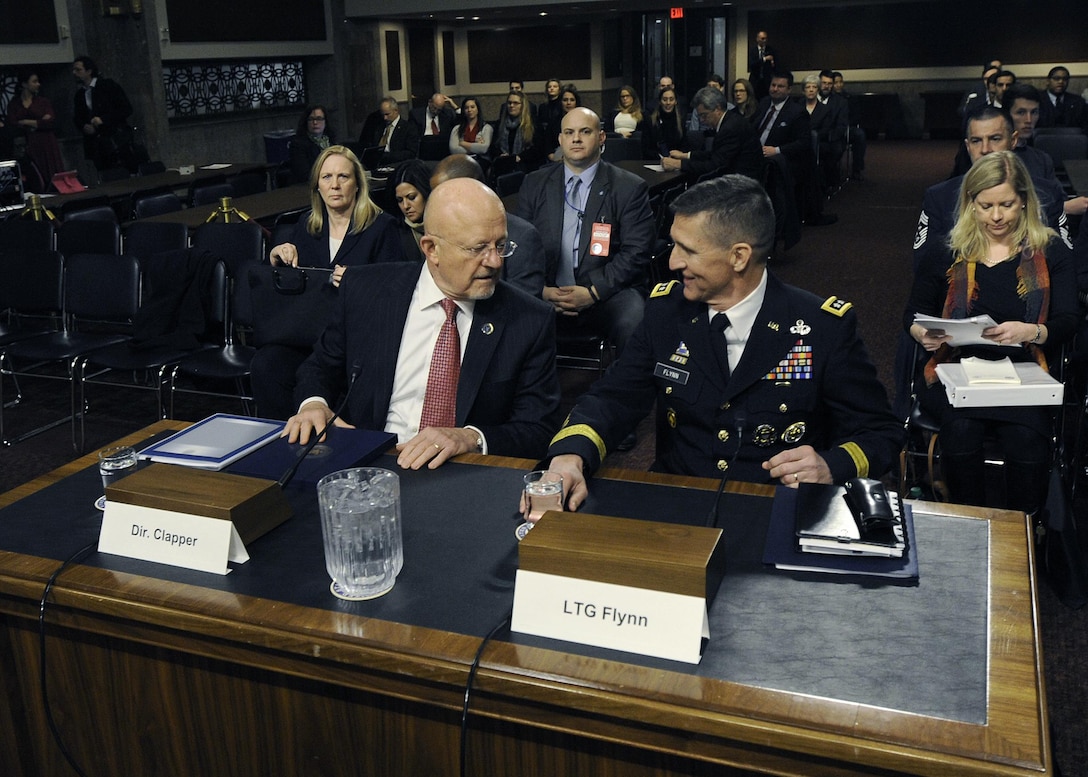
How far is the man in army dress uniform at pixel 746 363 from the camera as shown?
7.66ft

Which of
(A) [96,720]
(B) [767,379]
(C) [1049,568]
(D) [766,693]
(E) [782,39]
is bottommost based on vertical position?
(C) [1049,568]

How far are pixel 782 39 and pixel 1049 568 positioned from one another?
1844 cm

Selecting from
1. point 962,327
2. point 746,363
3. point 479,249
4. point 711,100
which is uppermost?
point 711,100

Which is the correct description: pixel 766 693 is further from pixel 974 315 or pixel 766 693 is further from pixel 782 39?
pixel 782 39

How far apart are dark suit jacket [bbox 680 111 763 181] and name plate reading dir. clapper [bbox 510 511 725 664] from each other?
6.55 m

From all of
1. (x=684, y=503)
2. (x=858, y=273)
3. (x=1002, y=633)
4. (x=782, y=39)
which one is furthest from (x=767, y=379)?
(x=782, y=39)

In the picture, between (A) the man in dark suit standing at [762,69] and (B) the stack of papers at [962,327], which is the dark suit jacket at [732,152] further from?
(A) the man in dark suit standing at [762,69]

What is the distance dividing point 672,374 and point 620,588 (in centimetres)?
103

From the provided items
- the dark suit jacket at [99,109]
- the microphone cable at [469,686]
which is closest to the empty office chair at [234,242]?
the microphone cable at [469,686]

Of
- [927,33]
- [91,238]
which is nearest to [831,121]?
[91,238]

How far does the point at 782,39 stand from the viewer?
19.9 m

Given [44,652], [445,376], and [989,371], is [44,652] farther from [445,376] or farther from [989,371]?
[989,371]

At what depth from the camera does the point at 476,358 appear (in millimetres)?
2650

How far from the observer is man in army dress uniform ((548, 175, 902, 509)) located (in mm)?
2334
